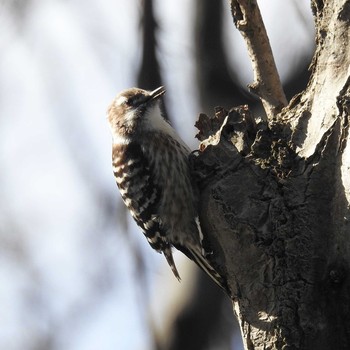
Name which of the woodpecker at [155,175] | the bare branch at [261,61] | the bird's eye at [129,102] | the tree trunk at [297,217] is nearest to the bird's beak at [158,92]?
the woodpecker at [155,175]

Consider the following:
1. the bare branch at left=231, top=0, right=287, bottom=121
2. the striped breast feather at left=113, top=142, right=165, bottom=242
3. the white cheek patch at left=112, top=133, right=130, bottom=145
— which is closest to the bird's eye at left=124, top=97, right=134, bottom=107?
the white cheek patch at left=112, top=133, right=130, bottom=145

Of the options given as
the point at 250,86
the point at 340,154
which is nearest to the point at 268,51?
the point at 250,86

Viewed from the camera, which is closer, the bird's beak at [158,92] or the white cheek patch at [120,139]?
the bird's beak at [158,92]

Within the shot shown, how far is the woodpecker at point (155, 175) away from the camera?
5.30m

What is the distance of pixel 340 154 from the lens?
12.1 feet

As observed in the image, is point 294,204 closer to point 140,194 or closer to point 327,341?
point 327,341

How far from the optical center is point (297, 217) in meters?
3.75

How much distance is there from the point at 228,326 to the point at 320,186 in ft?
7.39

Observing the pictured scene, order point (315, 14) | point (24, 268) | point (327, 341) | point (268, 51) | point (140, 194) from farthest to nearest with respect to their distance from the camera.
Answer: point (24, 268)
point (140, 194)
point (268, 51)
point (315, 14)
point (327, 341)

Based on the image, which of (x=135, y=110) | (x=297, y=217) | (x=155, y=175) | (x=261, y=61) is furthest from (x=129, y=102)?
(x=297, y=217)

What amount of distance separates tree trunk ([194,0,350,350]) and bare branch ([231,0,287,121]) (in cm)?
56

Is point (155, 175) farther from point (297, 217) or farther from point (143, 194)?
point (297, 217)

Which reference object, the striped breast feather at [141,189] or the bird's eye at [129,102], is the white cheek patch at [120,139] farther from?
the bird's eye at [129,102]

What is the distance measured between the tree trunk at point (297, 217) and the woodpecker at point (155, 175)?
3.97ft
